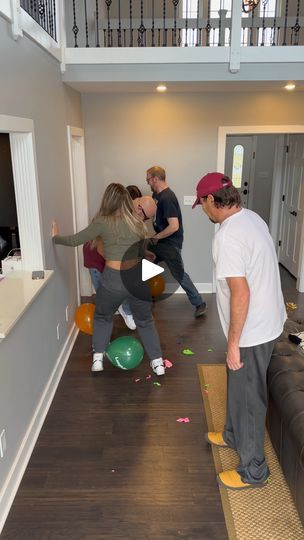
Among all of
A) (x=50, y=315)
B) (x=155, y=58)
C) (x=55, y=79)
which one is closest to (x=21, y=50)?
(x=55, y=79)

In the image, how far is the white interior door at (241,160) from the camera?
7.71 m

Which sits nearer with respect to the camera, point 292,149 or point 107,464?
point 107,464

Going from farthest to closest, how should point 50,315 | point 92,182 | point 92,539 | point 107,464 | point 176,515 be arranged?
point 92,182 → point 50,315 → point 107,464 → point 176,515 → point 92,539

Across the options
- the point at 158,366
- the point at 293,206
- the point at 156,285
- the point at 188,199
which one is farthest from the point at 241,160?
the point at 158,366

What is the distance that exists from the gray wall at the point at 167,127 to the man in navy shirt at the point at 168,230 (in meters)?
0.61

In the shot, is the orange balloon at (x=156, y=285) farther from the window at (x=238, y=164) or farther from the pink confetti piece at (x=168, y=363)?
the window at (x=238, y=164)

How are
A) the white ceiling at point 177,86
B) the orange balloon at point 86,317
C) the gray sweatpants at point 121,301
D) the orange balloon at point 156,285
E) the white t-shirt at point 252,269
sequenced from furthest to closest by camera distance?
the orange balloon at point 156,285 → the white ceiling at point 177,86 → the orange balloon at point 86,317 → the gray sweatpants at point 121,301 → the white t-shirt at point 252,269

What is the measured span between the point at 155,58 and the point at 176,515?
3693 mm

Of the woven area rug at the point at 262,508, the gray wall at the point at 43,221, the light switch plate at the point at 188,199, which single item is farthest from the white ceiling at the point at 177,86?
the woven area rug at the point at 262,508

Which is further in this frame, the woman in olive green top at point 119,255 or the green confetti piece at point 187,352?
the green confetti piece at point 187,352

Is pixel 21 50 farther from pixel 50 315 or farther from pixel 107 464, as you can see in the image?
pixel 107 464

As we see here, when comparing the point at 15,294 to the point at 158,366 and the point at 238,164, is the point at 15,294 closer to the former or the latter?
the point at 158,366

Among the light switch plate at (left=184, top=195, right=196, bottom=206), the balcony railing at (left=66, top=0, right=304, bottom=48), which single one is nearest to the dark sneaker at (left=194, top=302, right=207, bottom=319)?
the light switch plate at (left=184, top=195, right=196, bottom=206)

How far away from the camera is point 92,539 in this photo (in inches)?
82.1
